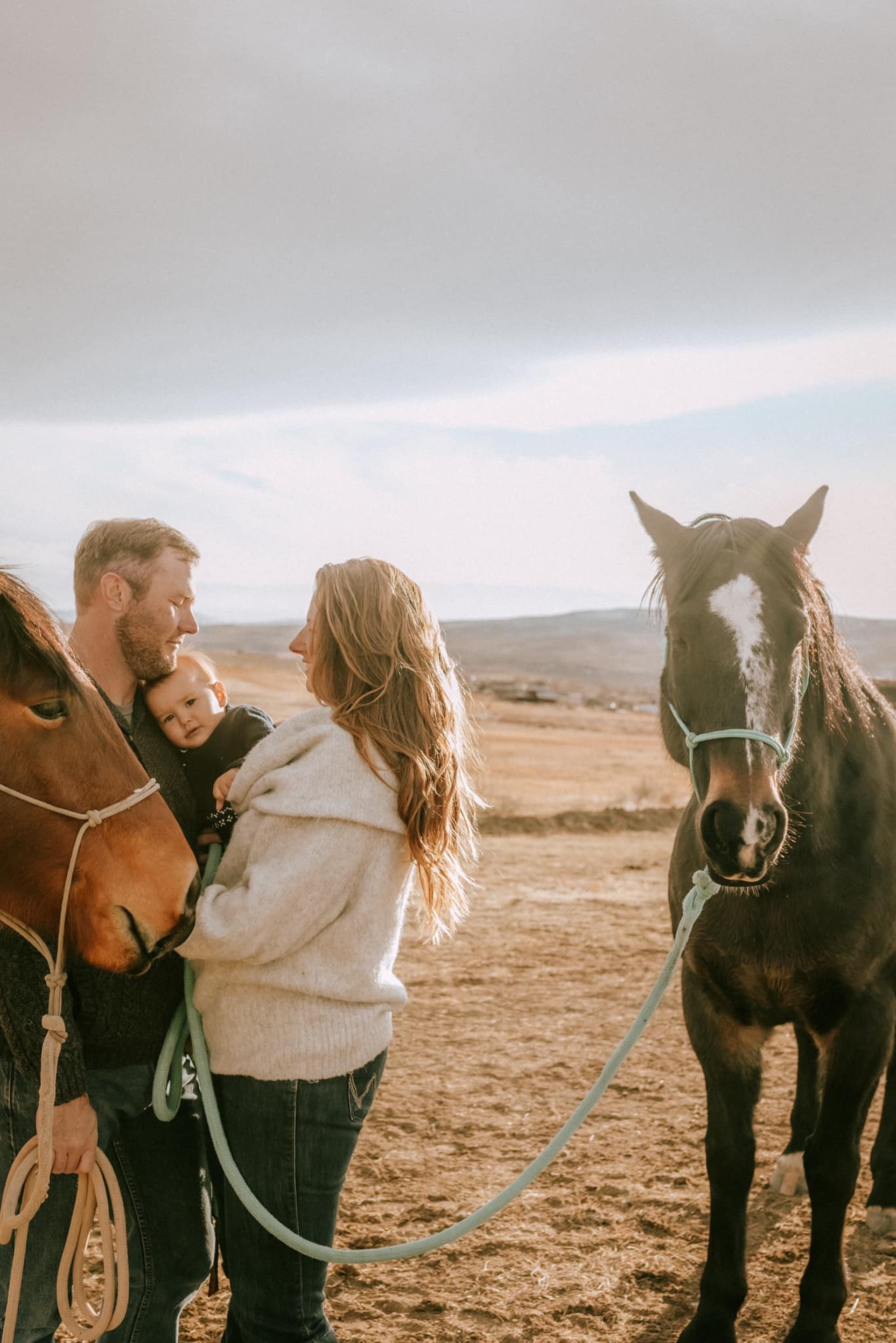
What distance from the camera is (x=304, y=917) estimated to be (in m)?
1.95

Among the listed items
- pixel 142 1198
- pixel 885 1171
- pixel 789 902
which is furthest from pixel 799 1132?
pixel 142 1198

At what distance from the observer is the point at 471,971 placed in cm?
670

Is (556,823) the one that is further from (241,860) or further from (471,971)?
(241,860)

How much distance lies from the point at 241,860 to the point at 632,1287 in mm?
2228

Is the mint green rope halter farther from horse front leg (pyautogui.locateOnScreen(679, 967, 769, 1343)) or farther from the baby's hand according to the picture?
the baby's hand

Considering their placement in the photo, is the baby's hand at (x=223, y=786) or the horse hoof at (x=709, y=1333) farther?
the horse hoof at (x=709, y=1333)

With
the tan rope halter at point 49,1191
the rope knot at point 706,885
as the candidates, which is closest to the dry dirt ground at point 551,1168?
the tan rope halter at point 49,1191

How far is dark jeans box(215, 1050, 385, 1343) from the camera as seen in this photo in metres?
1.99

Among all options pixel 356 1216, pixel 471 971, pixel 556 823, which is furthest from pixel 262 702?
pixel 356 1216

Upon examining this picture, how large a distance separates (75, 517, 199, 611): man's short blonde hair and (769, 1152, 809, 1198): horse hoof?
333 centimetres

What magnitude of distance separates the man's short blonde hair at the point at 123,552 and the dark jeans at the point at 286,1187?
1.26 m

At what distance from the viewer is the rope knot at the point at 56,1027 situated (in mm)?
1925

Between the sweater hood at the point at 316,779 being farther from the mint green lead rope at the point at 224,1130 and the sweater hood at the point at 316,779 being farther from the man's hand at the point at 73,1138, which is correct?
the man's hand at the point at 73,1138

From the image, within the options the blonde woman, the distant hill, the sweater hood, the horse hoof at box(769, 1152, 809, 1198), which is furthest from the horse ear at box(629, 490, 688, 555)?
the distant hill
